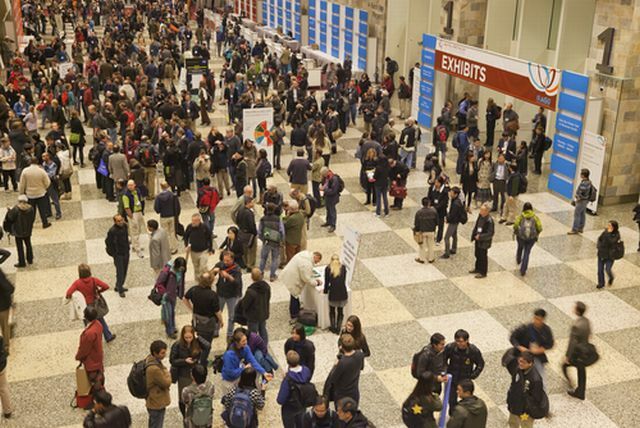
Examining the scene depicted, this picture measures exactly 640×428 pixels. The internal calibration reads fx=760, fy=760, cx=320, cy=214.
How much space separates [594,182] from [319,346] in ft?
28.4

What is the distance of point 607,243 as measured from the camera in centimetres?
1250

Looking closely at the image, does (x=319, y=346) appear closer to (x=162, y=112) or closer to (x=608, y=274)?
(x=608, y=274)

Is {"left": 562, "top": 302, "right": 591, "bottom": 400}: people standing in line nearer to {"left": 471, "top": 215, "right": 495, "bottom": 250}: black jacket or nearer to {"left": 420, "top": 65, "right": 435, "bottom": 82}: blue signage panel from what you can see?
{"left": 471, "top": 215, "right": 495, "bottom": 250}: black jacket

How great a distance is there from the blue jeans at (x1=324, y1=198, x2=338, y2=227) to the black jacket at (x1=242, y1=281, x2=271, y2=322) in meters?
5.35

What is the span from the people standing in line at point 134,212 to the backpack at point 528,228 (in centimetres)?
681

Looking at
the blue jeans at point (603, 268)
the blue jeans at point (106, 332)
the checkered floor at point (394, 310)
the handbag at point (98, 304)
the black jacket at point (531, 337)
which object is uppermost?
the black jacket at point (531, 337)

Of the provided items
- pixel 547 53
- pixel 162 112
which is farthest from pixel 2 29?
pixel 547 53

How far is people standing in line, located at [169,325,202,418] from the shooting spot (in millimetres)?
8406

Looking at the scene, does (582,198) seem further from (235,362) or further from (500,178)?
(235,362)

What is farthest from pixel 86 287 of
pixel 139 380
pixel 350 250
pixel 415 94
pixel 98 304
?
pixel 415 94

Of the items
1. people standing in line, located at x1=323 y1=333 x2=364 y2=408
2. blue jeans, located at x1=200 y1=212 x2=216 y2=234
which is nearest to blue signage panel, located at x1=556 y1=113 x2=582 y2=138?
blue jeans, located at x1=200 y1=212 x2=216 y2=234

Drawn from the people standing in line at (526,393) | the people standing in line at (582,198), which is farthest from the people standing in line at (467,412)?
the people standing in line at (582,198)

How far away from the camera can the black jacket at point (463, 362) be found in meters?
8.48

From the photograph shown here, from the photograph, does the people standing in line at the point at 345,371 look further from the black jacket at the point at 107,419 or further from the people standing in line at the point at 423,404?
the black jacket at the point at 107,419
